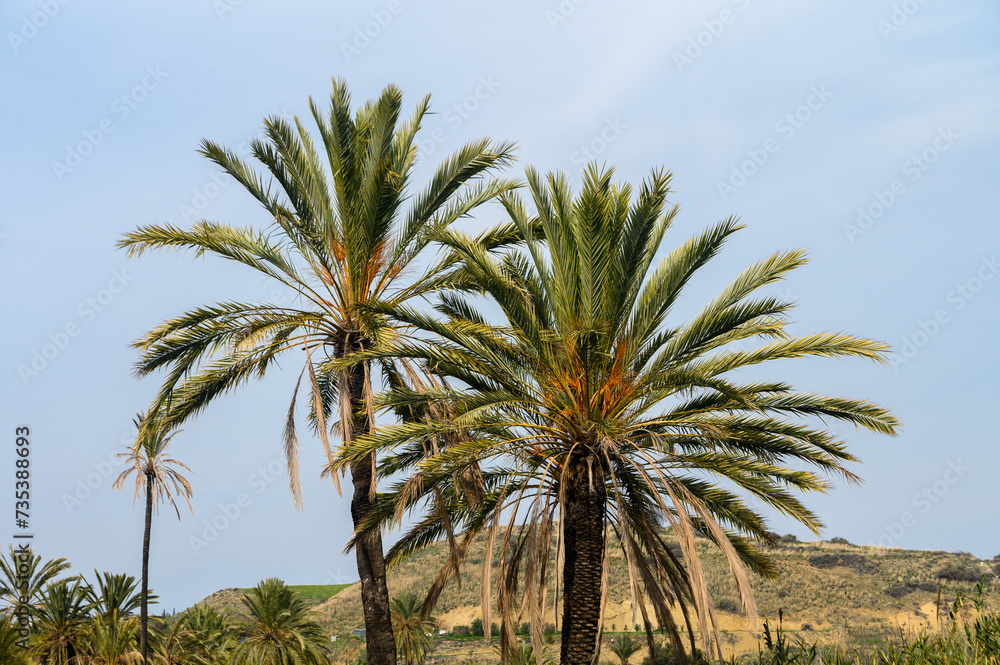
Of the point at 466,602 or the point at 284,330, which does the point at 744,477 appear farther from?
the point at 466,602

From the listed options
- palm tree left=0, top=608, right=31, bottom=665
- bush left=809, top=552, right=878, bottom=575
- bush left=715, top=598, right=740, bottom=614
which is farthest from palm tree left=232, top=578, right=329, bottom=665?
bush left=809, top=552, right=878, bottom=575

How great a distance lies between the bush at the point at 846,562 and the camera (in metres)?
51.2

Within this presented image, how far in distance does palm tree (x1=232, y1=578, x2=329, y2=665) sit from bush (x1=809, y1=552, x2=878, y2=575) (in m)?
32.0

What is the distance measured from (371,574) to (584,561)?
457 cm

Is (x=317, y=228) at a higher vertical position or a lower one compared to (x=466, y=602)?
higher

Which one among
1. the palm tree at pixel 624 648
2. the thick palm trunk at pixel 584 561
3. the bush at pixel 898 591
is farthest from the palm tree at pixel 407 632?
the bush at pixel 898 591

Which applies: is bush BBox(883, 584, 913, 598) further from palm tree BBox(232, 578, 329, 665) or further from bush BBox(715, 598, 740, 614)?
palm tree BBox(232, 578, 329, 665)

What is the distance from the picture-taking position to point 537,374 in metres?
13.3

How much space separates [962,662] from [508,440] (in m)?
6.49

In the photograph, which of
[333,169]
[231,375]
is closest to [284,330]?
[231,375]

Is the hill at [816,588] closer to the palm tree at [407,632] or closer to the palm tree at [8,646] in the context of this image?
the palm tree at [407,632]

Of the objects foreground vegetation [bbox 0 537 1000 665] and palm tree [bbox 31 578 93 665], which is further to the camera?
palm tree [bbox 31 578 93 665]

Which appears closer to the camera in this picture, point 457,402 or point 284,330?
point 457,402

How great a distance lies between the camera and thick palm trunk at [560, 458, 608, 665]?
509 inches
